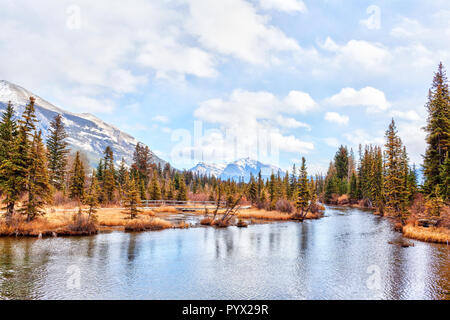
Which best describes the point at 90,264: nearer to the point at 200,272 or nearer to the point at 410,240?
the point at 200,272

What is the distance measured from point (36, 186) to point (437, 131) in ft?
159

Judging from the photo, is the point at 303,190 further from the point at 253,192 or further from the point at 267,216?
the point at 253,192

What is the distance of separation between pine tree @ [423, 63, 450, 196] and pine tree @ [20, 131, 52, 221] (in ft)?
150

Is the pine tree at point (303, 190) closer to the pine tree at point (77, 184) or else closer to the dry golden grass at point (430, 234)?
the dry golden grass at point (430, 234)

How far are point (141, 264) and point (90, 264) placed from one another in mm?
3025

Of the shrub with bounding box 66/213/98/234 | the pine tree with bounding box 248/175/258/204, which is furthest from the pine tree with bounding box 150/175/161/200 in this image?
the shrub with bounding box 66/213/98/234

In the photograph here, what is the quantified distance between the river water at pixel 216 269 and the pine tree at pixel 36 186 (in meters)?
4.11

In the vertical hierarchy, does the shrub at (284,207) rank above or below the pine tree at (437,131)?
below

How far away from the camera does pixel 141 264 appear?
60.8 ft

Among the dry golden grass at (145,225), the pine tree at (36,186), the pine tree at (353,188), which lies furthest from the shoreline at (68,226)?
the pine tree at (353,188)

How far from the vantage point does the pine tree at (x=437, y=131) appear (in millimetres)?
38969

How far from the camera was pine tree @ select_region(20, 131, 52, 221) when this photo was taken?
27594mm

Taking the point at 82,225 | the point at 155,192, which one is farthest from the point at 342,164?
the point at 82,225
